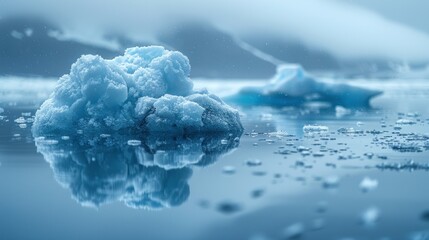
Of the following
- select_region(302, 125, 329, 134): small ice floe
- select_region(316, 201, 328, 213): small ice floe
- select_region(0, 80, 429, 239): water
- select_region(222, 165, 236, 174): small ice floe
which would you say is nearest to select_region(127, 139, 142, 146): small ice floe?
select_region(0, 80, 429, 239): water

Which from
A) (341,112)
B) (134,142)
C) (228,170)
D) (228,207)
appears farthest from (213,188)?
(341,112)

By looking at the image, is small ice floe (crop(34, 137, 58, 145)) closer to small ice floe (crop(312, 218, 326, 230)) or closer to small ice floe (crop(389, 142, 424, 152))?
small ice floe (crop(389, 142, 424, 152))

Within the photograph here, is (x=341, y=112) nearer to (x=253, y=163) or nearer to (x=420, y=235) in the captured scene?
(x=253, y=163)

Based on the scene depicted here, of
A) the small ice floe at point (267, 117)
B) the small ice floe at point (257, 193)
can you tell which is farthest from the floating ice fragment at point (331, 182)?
the small ice floe at point (267, 117)

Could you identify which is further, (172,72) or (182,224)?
(172,72)

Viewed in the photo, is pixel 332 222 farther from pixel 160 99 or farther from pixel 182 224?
pixel 160 99

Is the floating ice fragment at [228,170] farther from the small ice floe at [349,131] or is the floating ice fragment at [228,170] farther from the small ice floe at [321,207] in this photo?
the small ice floe at [349,131]

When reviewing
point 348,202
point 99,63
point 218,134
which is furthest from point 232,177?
point 99,63
